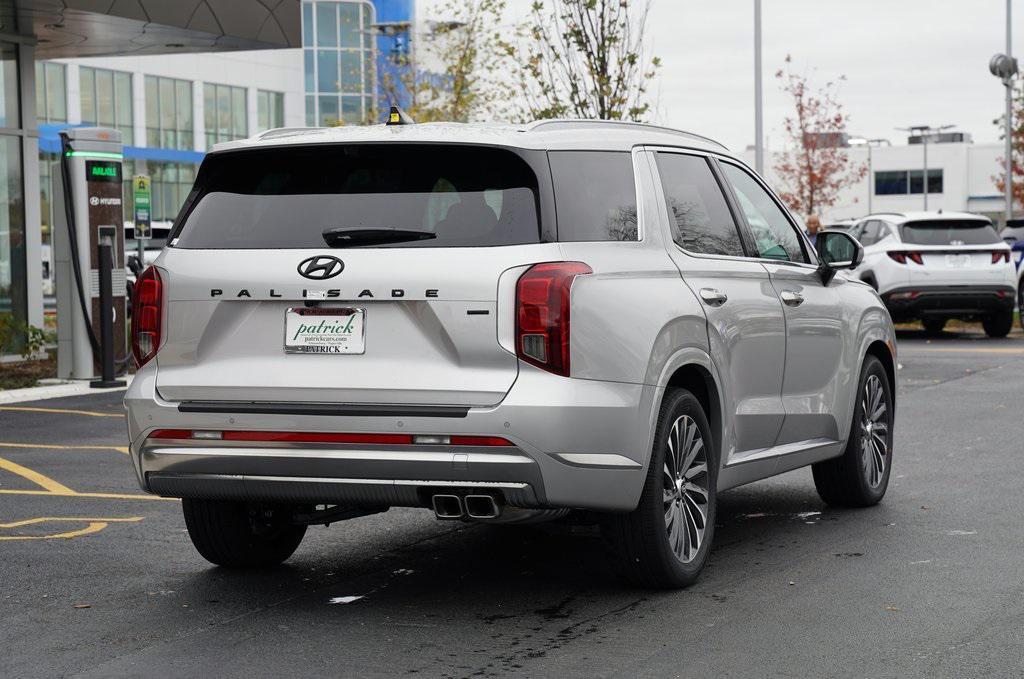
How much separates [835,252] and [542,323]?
9.79ft

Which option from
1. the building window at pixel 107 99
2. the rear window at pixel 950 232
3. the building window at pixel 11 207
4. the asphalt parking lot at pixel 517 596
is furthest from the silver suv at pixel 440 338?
the building window at pixel 107 99

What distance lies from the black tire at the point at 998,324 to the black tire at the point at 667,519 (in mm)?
17113

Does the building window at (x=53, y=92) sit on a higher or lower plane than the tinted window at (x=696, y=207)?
higher

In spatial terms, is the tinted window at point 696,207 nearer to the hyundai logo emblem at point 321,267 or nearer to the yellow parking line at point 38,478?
the hyundai logo emblem at point 321,267

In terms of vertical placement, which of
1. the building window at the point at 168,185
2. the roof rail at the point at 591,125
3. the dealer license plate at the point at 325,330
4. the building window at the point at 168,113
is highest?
the building window at the point at 168,113

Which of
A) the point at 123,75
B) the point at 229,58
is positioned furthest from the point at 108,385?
the point at 229,58

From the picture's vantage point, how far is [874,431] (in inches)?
333

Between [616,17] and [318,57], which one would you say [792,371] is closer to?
[616,17]

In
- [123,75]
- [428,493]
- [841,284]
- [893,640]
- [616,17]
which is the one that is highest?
[123,75]

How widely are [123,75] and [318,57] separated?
48.0 feet

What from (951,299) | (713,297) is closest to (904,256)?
(951,299)

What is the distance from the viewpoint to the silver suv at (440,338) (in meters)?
5.55

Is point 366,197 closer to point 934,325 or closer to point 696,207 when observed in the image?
point 696,207

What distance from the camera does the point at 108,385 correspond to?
15656mm
